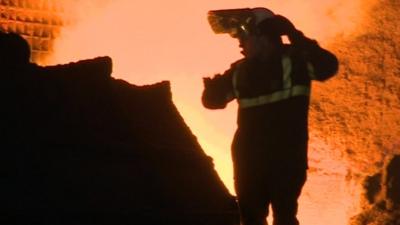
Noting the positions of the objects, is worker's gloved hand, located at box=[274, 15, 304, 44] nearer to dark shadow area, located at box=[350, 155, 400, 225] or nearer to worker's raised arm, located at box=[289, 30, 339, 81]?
worker's raised arm, located at box=[289, 30, 339, 81]

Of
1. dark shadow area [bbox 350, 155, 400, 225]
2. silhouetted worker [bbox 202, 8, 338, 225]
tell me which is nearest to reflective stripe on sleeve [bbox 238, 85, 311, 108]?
silhouetted worker [bbox 202, 8, 338, 225]

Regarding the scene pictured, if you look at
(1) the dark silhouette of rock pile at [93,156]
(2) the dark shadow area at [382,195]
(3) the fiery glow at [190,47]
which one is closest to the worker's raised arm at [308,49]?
(1) the dark silhouette of rock pile at [93,156]

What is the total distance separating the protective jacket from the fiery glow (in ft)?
12.9

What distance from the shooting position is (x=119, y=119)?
13.7 feet

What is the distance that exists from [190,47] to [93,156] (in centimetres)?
500

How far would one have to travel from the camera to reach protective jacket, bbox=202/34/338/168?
12.7 feet

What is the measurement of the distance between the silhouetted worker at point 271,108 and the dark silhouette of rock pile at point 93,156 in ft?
0.94

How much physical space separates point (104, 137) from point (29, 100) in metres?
0.60

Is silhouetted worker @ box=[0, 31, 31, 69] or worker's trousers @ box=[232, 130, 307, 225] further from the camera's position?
silhouetted worker @ box=[0, 31, 31, 69]

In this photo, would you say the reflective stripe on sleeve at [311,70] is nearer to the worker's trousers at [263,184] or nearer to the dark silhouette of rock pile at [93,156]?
the worker's trousers at [263,184]

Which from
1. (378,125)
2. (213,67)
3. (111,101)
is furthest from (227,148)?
(111,101)

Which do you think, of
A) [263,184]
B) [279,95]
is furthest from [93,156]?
[279,95]

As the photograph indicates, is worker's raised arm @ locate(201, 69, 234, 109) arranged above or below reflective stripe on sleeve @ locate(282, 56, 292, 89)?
below

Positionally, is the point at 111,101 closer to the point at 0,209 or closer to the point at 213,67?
the point at 0,209
